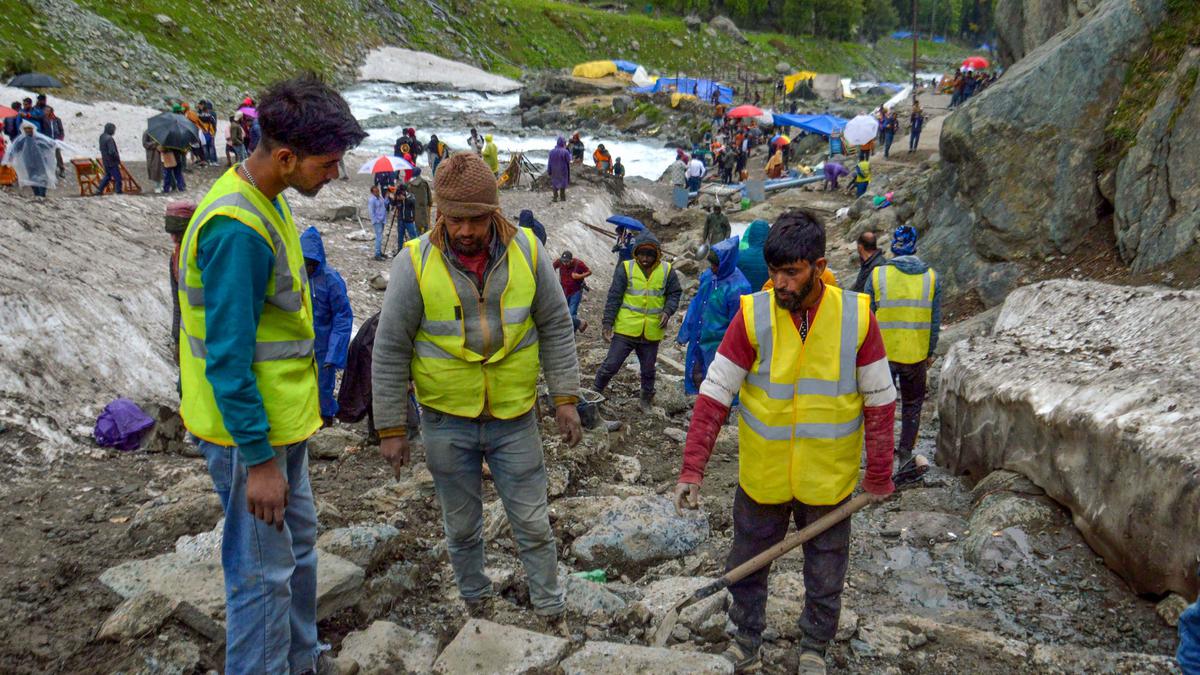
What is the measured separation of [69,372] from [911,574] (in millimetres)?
6868

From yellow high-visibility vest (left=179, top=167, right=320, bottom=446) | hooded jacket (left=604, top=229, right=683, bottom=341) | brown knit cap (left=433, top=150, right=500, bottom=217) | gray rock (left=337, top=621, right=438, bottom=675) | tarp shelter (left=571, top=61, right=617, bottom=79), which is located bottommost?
gray rock (left=337, top=621, right=438, bottom=675)

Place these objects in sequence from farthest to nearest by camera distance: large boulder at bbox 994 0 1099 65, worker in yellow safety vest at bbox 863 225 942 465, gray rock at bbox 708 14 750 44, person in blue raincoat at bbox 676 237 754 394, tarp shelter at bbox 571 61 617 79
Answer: gray rock at bbox 708 14 750 44 → tarp shelter at bbox 571 61 617 79 → large boulder at bbox 994 0 1099 65 → person in blue raincoat at bbox 676 237 754 394 → worker in yellow safety vest at bbox 863 225 942 465

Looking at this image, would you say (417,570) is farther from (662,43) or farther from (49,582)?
(662,43)

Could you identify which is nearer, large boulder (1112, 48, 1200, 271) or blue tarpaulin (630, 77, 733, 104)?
large boulder (1112, 48, 1200, 271)

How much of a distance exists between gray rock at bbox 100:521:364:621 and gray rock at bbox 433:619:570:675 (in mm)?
581

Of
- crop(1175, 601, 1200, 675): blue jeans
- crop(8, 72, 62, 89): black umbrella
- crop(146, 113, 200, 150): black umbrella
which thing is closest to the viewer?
crop(1175, 601, 1200, 675): blue jeans

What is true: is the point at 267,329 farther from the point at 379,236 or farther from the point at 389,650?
the point at 379,236

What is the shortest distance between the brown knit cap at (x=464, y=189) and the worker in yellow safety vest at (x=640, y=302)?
4647 mm

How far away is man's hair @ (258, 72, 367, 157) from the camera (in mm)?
2590

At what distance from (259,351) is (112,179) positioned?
49.6 ft

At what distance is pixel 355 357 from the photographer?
21.3ft

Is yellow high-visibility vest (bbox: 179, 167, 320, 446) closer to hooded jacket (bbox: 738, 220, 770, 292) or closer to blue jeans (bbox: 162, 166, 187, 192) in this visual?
hooded jacket (bbox: 738, 220, 770, 292)

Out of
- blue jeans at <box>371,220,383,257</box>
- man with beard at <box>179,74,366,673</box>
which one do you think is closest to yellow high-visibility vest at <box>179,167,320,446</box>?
man with beard at <box>179,74,366,673</box>

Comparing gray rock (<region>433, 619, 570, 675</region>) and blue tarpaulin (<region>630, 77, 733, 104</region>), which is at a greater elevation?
blue tarpaulin (<region>630, 77, 733, 104</region>)
